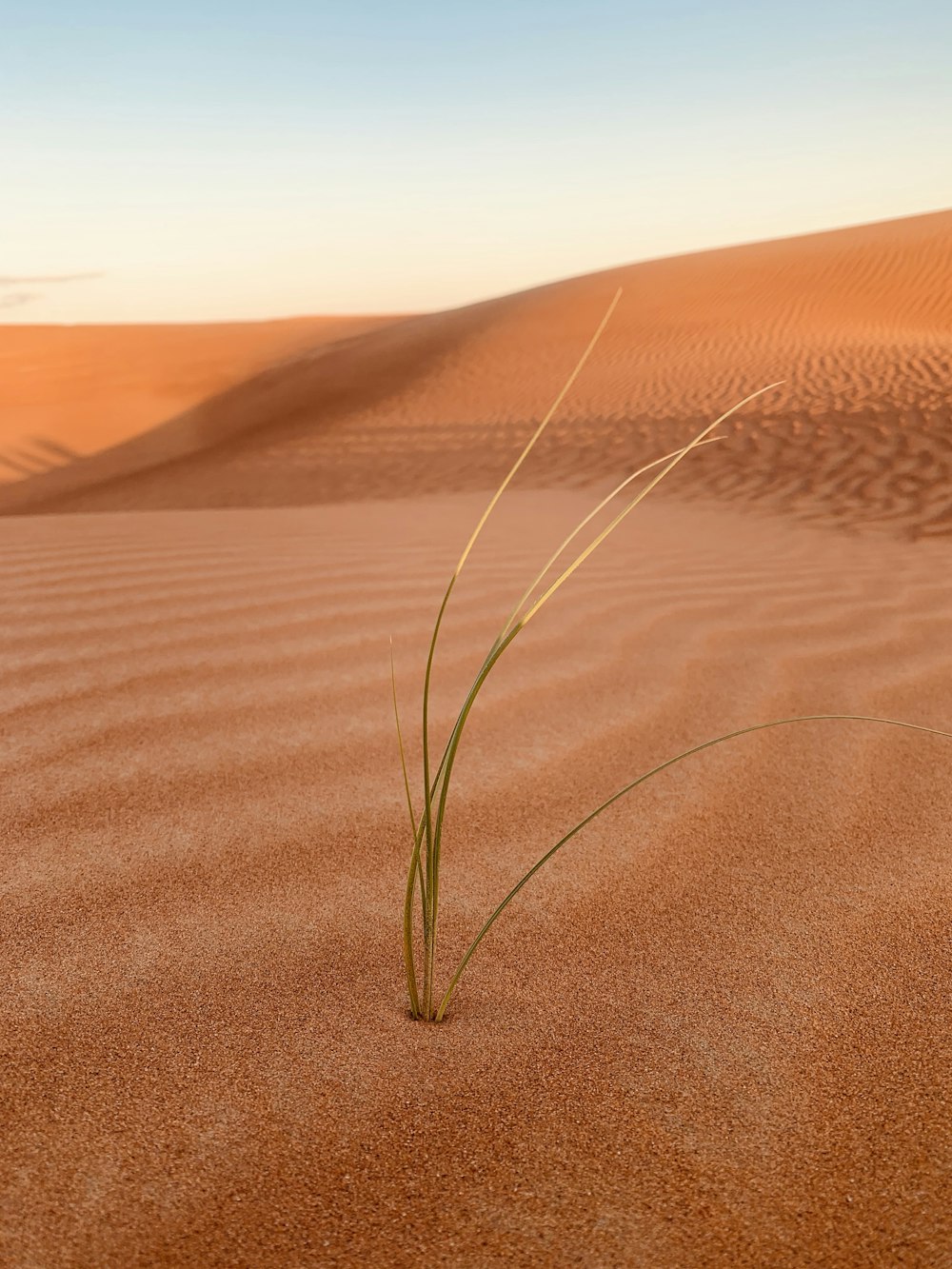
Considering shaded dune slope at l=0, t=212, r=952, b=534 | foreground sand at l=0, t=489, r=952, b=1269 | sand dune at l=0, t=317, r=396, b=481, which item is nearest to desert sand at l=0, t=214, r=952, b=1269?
foreground sand at l=0, t=489, r=952, b=1269

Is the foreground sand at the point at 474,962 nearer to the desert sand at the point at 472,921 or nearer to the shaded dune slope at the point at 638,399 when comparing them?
the desert sand at the point at 472,921

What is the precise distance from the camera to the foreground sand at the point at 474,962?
93cm

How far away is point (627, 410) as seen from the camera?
34.7 ft

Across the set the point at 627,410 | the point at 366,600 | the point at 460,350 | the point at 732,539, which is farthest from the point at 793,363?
the point at 366,600

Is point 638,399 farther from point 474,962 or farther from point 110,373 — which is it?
point 110,373

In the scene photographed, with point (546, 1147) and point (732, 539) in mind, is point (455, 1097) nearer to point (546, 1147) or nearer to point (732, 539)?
point (546, 1147)

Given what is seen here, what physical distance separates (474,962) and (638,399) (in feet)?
33.6

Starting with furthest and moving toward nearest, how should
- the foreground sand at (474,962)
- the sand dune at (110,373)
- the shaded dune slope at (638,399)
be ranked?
the sand dune at (110,373) → the shaded dune slope at (638,399) → the foreground sand at (474,962)

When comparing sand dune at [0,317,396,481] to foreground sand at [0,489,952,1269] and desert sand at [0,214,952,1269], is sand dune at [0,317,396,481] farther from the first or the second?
foreground sand at [0,489,952,1269]

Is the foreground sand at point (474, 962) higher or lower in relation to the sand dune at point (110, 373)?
lower

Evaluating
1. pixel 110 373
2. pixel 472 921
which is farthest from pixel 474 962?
pixel 110 373

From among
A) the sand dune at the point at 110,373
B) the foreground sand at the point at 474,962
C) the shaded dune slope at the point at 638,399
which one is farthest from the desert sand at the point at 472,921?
the sand dune at the point at 110,373

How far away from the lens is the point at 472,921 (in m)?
1.46

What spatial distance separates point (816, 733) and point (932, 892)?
64cm
